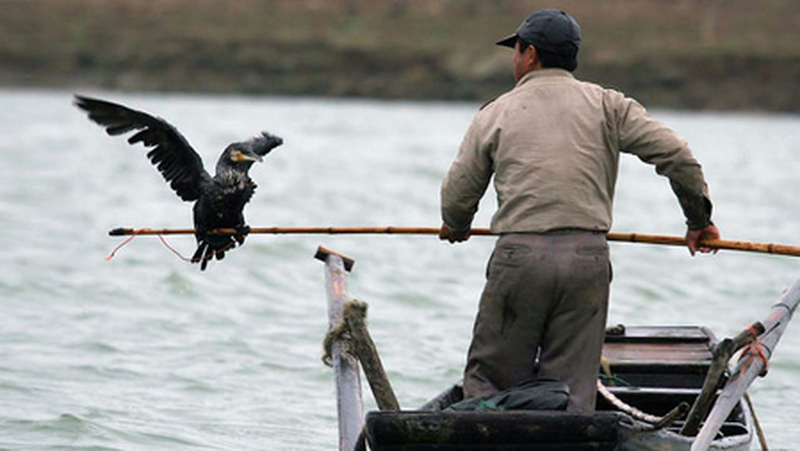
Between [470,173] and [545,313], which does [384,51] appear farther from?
[545,313]

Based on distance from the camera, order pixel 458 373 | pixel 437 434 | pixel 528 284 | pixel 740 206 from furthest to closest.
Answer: pixel 740 206
pixel 458 373
pixel 528 284
pixel 437 434

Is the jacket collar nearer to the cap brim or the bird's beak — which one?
the cap brim

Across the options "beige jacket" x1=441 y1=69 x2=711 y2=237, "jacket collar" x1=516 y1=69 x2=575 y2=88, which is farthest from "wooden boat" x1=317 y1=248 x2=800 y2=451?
"jacket collar" x1=516 y1=69 x2=575 y2=88

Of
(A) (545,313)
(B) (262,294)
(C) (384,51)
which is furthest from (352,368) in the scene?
(C) (384,51)

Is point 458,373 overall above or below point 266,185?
below

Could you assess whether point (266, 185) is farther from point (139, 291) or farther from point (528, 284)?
point (528, 284)

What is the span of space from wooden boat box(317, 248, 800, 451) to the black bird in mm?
729

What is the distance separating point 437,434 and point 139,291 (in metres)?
10.5

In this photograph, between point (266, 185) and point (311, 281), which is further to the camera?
point (266, 185)

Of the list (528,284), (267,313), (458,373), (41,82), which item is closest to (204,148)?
(267,313)

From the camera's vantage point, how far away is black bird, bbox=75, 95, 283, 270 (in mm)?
7781

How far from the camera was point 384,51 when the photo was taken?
8450 centimetres

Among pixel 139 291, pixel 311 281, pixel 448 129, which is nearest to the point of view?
pixel 139 291

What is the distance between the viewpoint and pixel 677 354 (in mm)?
8766
